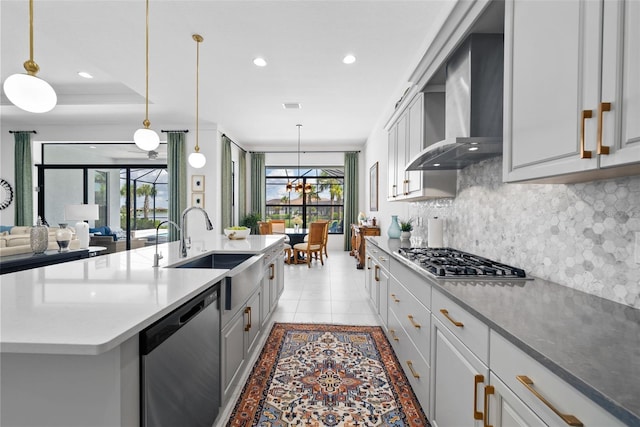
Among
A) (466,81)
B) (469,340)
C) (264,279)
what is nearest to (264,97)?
(264,279)

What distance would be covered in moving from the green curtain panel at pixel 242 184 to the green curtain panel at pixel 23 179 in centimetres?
421

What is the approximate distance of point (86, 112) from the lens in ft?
17.5

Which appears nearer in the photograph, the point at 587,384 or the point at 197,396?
the point at 587,384

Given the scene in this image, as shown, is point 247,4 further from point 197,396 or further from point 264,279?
point 197,396

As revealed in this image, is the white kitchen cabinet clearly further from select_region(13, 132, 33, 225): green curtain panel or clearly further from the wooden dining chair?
select_region(13, 132, 33, 225): green curtain panel

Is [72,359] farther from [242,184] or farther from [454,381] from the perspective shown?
[242,184]

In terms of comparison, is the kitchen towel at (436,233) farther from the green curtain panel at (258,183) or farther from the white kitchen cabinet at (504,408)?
the green curtain panel at (258,183)

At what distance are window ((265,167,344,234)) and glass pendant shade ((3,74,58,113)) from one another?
22.8 feet

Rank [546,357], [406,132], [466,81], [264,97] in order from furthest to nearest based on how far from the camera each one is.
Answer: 1. [264,97]
2. [406,132]
3. [466,81]
4. [546,357]

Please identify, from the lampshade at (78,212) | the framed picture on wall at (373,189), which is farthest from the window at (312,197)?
the lampshade at (78,212)

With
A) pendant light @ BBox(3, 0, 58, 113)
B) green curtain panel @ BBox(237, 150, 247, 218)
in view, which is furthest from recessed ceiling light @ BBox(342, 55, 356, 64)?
green curtain panel @ BBox(237, 150, 247, 218)

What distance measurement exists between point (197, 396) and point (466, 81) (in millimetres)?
2272

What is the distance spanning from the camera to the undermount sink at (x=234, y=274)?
168 centimetres

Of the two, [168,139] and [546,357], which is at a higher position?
[168,139]
